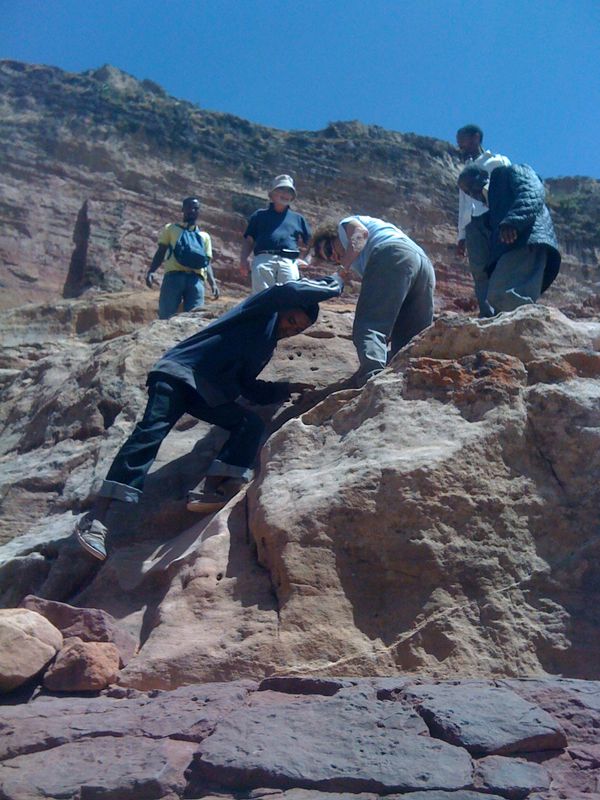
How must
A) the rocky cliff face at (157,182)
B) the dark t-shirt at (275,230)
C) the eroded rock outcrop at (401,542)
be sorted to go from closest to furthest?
the eroded rock outcrop at (401,542) < the dark t-shirt at (275,230) < the rocky cliff face at (157,182)

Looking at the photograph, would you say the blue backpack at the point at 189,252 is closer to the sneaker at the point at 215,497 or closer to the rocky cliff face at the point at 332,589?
the rocky cliff face at the point at 332,589

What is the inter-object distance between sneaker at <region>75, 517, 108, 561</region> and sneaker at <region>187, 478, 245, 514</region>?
14.8 inches

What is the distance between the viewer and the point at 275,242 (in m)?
6.79

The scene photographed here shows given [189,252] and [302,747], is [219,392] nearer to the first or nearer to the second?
[302,747]

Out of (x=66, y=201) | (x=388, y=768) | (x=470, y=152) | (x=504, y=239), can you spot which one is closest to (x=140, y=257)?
(x=66, y=201)

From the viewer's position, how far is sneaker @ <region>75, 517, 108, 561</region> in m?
4.12

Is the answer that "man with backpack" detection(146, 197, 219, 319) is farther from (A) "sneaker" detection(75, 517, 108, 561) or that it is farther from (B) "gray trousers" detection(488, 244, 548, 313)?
(A) "sneaker" detection(75, 517, 108, 561)

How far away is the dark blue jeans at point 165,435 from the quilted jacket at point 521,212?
172 centimetres

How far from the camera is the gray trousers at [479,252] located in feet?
18.8

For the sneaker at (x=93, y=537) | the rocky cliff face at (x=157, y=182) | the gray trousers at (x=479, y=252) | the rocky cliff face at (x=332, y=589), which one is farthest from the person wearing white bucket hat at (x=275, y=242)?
the rocky cliff face at (x=157, y=182)

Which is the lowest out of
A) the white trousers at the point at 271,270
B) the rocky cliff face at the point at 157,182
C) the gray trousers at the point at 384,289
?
the gray trousers at the point at 384,289

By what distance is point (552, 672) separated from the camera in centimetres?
329

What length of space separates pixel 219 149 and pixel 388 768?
19.5 m

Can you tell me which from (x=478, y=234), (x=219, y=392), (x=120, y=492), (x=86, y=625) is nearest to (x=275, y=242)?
(x=478, y=234)
